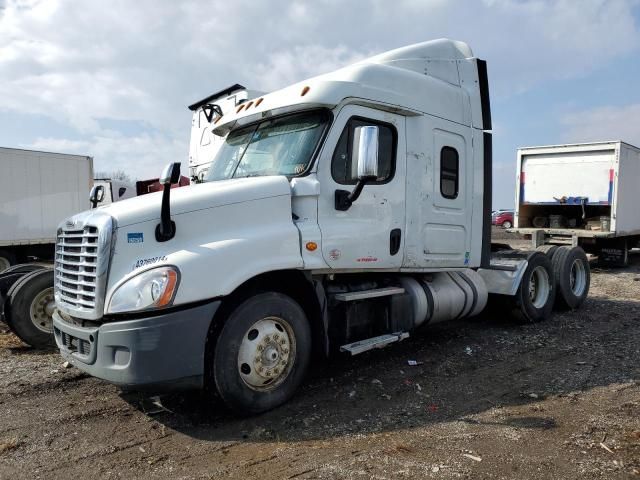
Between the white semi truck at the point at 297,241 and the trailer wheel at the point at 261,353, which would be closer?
the white semi truck at the point at 297,241

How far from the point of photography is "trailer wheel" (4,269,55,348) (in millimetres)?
5926

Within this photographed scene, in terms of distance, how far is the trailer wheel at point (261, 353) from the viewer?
387 cm

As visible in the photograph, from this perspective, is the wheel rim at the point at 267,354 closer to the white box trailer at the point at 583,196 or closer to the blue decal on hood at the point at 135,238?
the blue decal on hood at the point at 135,238

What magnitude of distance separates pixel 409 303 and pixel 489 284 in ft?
7.65

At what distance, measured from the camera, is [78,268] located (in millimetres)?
3986

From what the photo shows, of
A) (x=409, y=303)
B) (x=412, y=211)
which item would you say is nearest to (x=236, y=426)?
(x=409, y=303)

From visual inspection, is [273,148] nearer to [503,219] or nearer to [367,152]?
[367,152]

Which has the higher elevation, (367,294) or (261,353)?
(367,294)

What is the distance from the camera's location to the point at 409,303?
17.9 feet

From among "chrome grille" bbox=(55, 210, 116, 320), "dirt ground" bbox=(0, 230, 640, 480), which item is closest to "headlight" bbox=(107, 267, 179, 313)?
"chrome grille" bbox=(55, 210, 116, 320)

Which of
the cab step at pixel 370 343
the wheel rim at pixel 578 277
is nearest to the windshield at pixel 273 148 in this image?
the cab step at pixel 370 343

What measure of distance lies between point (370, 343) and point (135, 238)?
2399 mm

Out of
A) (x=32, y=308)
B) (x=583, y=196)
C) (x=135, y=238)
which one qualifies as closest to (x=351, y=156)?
(x=135, y=238)

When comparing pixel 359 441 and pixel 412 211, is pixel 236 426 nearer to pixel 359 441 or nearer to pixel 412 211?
pixel 359 441
